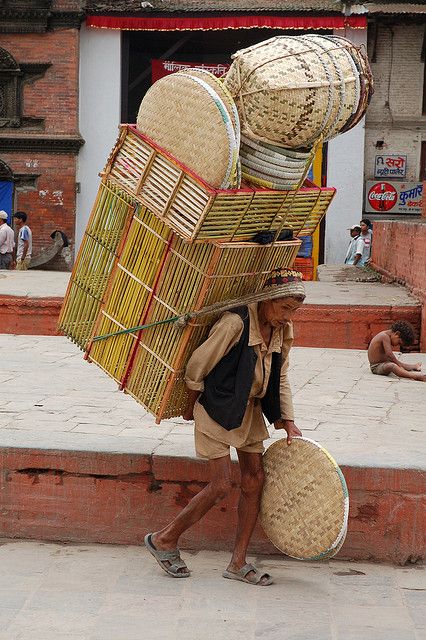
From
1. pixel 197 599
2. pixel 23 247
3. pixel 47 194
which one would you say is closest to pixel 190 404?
pixel 197 599

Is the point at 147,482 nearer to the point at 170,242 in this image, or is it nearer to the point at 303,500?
the point at 303,500

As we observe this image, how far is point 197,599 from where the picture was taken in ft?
15.6

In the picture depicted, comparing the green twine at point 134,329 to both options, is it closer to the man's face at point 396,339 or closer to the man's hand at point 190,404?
the man's hand at point 190,404

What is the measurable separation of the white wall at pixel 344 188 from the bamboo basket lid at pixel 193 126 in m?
18.7

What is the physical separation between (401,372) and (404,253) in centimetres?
529

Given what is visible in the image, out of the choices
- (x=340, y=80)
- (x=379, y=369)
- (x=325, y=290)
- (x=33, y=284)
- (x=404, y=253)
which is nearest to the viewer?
(x=340, y=80)

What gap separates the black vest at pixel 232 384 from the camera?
4754 millimetres

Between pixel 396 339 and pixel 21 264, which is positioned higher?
pixel 21 264

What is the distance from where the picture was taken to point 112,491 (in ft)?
18.6

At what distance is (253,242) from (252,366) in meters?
0.59

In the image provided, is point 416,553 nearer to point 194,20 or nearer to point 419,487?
point 419,487

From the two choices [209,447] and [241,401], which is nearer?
[241,401]

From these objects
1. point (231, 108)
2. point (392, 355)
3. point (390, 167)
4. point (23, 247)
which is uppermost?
point (390, 167)

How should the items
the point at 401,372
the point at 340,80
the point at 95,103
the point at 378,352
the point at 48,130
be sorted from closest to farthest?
the point at 340,80 → the point at 401,372 → the point at 378,352 → the point at 48,130 → the point at 95,103
